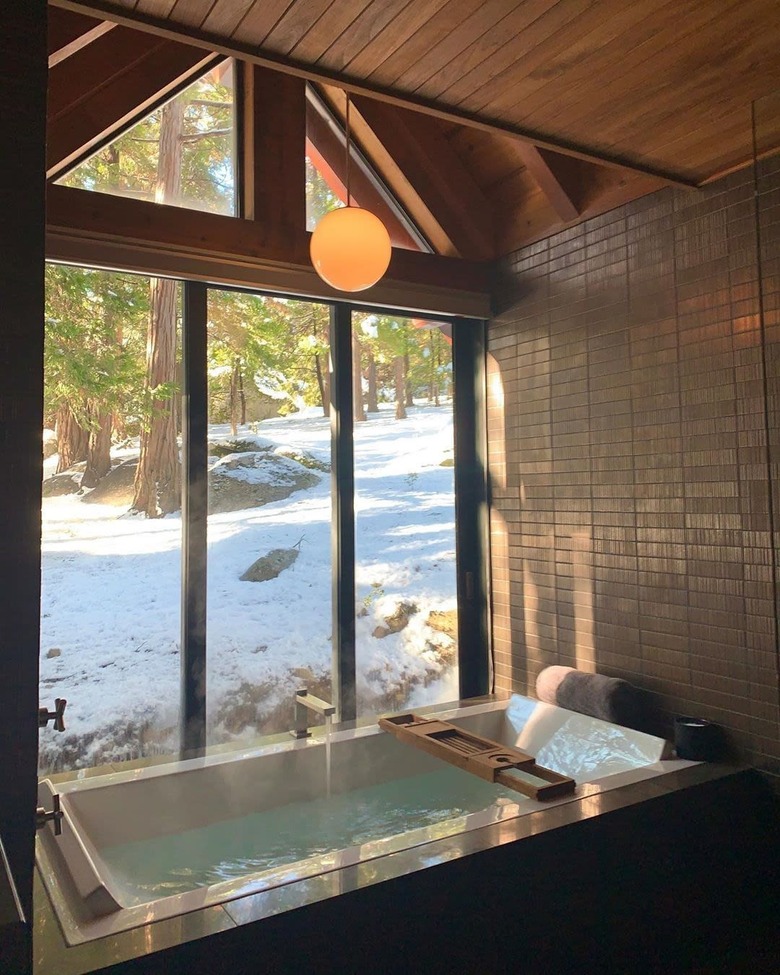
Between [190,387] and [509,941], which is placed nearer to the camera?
[509,941]

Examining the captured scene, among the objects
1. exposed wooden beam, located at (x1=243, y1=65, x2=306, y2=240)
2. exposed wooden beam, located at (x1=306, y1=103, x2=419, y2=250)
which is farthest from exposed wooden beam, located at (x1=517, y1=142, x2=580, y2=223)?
exposed wooden beam, located at (x1=243, y1=65, x2=306, y2=240)

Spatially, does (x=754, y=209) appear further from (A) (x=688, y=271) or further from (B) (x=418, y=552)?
(B) (x=418, y=552)

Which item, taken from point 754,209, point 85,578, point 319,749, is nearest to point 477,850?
point 319,749

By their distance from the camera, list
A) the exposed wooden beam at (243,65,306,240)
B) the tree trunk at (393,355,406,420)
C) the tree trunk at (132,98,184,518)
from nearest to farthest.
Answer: the tree trunk at (132,98,184,518) → the exposed wooden beam at (243,65,306,240) → the tree trunk at (393,355,406,420)

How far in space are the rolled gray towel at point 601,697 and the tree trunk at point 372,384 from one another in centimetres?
154

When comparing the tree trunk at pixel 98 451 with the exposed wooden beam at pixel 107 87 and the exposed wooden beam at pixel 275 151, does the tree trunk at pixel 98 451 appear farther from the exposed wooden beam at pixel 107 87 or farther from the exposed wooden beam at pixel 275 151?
the exposed wooden beam at pixel 275 151

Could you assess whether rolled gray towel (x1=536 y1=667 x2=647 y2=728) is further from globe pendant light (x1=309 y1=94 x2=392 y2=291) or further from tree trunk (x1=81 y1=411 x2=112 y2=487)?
tree trunk (x1=81 y1=411 x2=112 y2=487)

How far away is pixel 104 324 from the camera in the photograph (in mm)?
3035

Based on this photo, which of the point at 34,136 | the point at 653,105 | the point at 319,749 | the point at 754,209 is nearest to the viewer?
the point at 34,136

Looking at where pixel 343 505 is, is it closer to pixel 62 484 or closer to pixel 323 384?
pixel 323 384

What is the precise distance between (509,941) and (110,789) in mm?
1375

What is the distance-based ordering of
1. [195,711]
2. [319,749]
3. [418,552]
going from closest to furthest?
[319,749], [195,711], [418,552]

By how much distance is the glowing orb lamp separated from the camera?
2463mm

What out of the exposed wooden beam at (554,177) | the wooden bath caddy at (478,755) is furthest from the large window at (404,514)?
the exposed wooden beam at (554,177)
